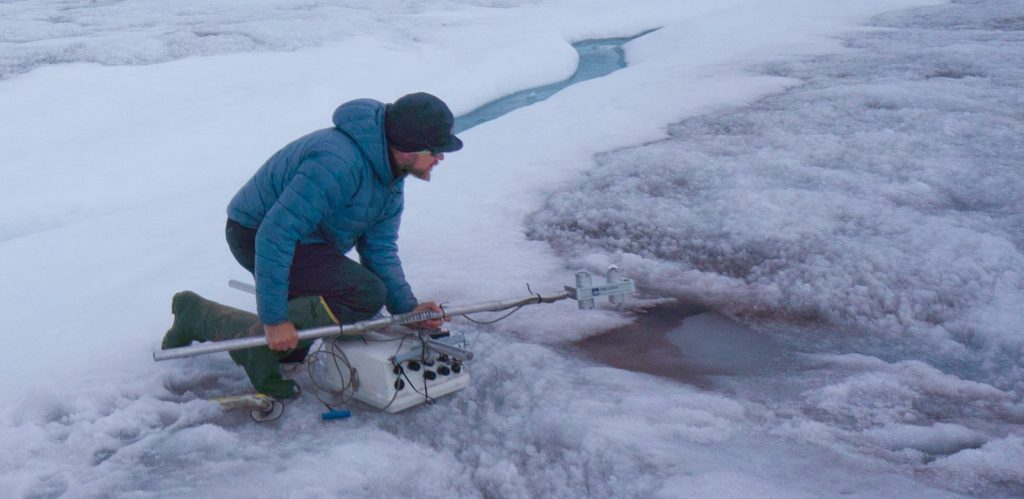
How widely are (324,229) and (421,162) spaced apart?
0.50m

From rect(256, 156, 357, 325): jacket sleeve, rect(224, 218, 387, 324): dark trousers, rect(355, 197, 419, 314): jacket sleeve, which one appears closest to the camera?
rect(256, 156, 357, 325): jacket sleeve

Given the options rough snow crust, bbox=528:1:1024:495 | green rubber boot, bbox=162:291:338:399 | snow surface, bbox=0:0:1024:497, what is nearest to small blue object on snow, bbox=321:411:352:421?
snow surface, bbox=0:0:1024:497

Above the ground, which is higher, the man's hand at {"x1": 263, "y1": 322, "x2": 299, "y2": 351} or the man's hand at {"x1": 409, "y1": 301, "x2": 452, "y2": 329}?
the man's hand at {"x1": 263, "y1": 322, "x2": 299, "y2": 351}

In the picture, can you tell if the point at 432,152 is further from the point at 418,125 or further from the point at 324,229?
the point at 324,229

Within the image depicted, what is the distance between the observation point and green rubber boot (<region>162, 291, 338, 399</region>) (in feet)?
10.9

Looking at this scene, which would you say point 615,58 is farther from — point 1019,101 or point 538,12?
point 1019,101

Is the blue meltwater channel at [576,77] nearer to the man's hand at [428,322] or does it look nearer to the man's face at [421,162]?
the man's hand at [428,322]

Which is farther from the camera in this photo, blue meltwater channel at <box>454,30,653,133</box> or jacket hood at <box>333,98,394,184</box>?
blue meltwater channel at <box>454,30,653,133</box>

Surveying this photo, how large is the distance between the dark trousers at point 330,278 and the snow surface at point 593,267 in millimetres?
433

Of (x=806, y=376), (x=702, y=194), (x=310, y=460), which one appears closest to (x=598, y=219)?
(x=702, y=194)

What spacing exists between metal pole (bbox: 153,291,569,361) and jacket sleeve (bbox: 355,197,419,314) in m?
0.33

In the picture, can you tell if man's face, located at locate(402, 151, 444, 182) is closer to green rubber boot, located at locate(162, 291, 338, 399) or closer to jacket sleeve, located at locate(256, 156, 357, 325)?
jacket sleeve, located at locate(256, 156, 357, 325)

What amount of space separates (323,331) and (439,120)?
86 cm

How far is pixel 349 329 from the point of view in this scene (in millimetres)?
3172
